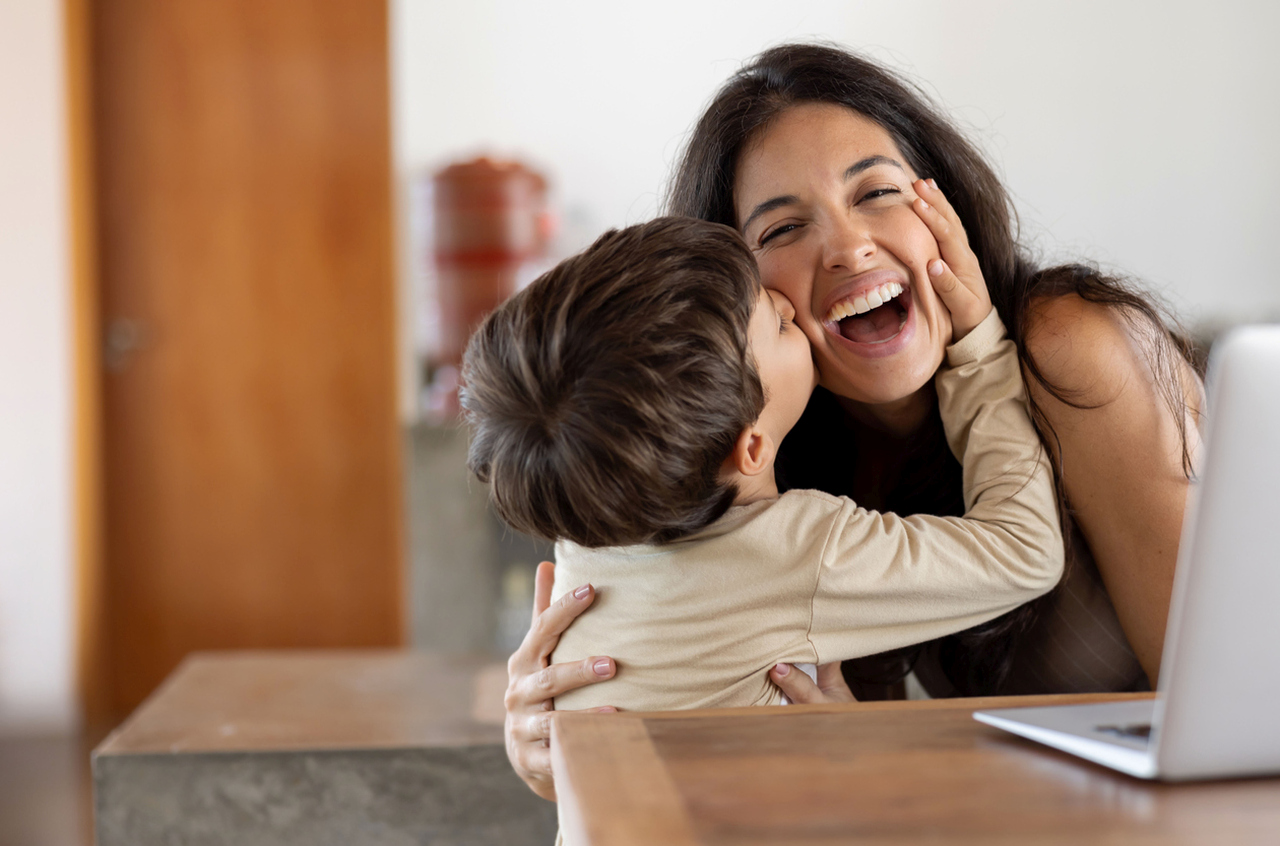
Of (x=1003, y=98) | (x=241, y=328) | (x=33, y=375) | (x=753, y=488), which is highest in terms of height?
(x=1003, y=98)

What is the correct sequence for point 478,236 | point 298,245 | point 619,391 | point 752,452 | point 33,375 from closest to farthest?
point 619,391
point 752,452
point 33,375
point 478,236
point 298,245

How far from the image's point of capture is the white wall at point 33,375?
10.0ft

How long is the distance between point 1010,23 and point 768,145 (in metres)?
2.98

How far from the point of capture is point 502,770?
1.27 m

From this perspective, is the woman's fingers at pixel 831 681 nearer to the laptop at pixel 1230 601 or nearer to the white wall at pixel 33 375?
the laptop at pixel 1230 601

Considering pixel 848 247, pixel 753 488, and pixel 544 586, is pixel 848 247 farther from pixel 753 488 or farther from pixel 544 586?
pixel 544 586

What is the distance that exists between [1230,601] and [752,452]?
16.9 inches

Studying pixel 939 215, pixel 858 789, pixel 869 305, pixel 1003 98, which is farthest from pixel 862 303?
pixel 1003 98

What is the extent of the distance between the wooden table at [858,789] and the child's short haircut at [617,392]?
0.21m

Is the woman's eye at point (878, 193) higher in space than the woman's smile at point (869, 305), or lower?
higher

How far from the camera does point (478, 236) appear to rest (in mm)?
3193

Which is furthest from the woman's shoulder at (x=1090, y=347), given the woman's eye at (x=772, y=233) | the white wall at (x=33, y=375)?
the white wall at (x=33, y=375)

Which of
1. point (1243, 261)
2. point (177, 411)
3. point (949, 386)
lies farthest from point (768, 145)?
point (1243, 261)

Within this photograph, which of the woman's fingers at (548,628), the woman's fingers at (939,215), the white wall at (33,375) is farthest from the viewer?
the white wall at (33,375)
